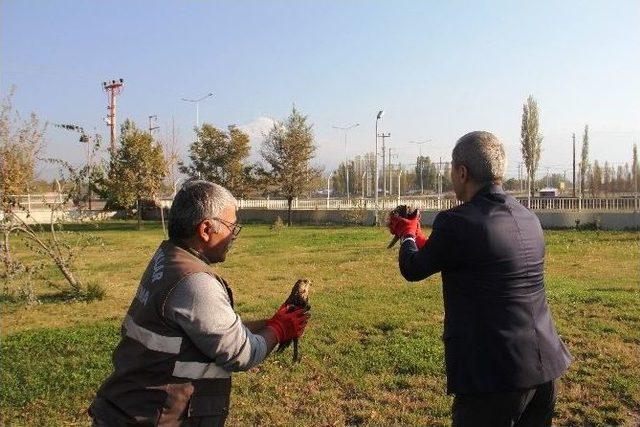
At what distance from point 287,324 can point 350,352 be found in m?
3.93

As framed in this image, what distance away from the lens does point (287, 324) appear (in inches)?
97.4

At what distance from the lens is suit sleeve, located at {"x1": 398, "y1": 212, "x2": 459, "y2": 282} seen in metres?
2.45

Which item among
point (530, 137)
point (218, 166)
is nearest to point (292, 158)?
point (218, 166)

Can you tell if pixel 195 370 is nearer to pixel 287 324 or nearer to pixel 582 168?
pixel 287 324

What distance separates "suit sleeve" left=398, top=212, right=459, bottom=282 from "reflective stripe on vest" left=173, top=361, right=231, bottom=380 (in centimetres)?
99

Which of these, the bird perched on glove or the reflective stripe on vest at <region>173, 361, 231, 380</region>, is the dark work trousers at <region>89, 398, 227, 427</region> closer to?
the reflective stripe on vest at <region>173, 361, 231, 380</region>

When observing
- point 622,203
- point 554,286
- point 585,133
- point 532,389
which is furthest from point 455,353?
point 585,133

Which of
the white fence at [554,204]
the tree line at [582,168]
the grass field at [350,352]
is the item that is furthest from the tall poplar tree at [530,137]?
the grass field at [350,352]

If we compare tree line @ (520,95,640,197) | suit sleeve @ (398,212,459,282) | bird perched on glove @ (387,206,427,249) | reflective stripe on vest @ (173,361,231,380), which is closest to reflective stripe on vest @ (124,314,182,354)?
reflective stripe on vest @ (173,361,231,380)

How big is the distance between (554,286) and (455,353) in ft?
27.1

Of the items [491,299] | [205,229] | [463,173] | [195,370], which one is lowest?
[195,370]

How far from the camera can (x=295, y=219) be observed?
114 feet

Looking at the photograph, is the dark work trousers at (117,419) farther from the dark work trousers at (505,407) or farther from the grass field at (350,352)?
the grass field at (350,352)

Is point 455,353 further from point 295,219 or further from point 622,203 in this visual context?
point 295,219
